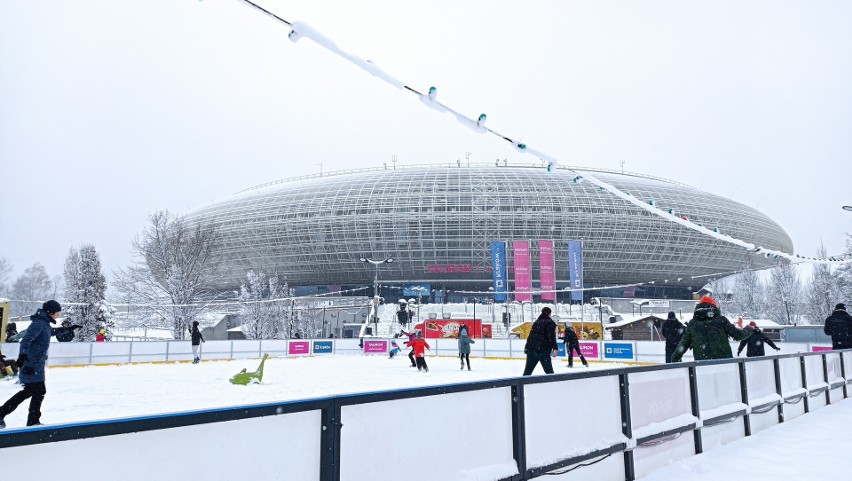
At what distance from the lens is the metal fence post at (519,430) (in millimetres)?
4219

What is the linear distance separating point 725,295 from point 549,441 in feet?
231

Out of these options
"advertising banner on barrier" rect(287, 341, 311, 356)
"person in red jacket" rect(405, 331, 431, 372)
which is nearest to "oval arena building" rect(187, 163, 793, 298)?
"advertising banner on barrier" rect(287, 341, 311, 356)

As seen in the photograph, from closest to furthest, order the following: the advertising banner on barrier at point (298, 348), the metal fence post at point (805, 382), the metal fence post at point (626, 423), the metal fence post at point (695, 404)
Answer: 1. the metal fence post at point (626, 423)
2. the metal fence post at point (695, 404)
3. the metal fence post at point (805, 382)
4. the advertising banner on barrier at point (298, 348)

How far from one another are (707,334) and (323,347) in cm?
2606

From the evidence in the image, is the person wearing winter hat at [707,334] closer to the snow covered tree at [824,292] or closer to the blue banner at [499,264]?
the blue banner at [499,264]

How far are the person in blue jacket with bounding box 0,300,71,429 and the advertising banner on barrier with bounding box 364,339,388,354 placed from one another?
24139 millimetres

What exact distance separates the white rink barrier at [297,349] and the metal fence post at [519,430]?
1815 cm

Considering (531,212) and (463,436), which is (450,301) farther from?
(463,436)

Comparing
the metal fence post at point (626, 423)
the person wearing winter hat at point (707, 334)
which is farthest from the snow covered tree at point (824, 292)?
the metal fence post at point (626, 423)

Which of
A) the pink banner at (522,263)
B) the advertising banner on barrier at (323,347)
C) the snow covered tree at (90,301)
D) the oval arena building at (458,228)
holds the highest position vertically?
the oval arena building at (458,228)

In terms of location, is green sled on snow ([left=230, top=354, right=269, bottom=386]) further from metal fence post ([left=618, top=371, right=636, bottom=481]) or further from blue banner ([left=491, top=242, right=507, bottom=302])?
blue banner ([left=491, top=242, right=507, bottom=302])

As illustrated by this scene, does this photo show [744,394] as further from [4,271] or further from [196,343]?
[4,271]

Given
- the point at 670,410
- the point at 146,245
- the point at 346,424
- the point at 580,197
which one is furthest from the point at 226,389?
the point at 580,197

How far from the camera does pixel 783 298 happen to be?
2356 inches
